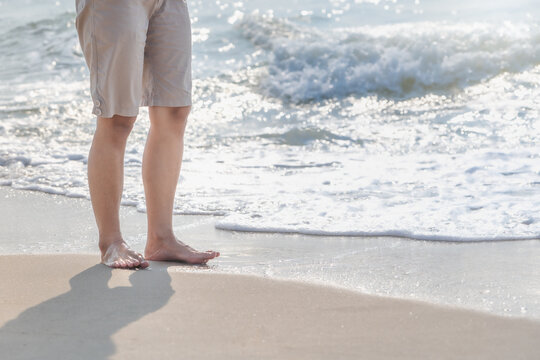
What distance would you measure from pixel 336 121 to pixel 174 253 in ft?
14.8

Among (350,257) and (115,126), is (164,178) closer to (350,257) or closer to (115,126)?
(115,126)

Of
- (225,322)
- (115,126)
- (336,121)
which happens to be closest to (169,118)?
(115,126)

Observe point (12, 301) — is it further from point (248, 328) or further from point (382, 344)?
point (382, 344)

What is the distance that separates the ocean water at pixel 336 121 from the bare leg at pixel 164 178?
2.15 ft

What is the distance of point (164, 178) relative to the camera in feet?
10.4

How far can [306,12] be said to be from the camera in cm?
1512

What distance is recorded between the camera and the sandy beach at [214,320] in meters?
2.15

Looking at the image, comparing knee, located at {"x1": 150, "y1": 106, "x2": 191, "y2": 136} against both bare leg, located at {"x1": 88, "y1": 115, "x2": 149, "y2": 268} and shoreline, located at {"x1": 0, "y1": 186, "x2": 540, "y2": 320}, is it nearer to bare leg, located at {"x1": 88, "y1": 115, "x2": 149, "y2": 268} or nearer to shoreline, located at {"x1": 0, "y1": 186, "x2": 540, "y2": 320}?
bare leg, located at {"x1": 88, "y1": 115, "x2": 149, "y2": 268}

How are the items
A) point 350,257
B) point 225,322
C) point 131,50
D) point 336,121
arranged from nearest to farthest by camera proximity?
1. point 225,322
2. point 131,50
3. point 350,257
4. point 336,121

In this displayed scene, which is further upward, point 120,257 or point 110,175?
point 110,175

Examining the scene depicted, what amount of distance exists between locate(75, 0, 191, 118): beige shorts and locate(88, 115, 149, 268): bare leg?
0.11 m

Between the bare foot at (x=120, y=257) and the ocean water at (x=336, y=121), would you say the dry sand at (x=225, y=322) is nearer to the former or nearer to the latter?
the bare foot at (x=120, y=257)

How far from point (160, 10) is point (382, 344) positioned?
5.09 feet

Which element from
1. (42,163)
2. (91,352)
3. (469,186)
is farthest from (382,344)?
(42,163)
